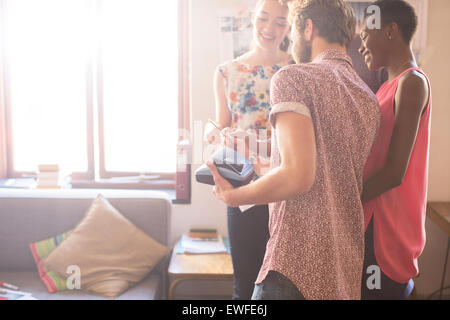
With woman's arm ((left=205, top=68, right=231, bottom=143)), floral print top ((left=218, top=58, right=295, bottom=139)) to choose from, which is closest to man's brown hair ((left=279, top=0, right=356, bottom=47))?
floral print top ((left=218, top=58, right=295, bottom=139))

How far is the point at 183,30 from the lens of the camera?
223cm

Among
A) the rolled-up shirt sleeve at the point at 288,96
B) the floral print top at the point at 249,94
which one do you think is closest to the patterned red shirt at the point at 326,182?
the rolled-up shirt sleeve at the point at 288,96

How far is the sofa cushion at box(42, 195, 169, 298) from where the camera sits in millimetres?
1769

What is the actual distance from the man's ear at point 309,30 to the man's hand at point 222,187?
34 centimetres

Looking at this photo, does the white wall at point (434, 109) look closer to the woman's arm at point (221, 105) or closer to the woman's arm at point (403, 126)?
the woman's arm at point (221, 105)

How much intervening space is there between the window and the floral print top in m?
0.92

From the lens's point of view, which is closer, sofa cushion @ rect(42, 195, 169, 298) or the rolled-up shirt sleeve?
the rolled-up shirt sleeve

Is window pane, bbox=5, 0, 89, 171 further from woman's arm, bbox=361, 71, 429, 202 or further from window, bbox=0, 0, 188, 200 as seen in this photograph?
woman's arm, bbox=361, 71, 429, 202

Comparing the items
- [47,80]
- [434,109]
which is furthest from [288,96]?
[47,80]

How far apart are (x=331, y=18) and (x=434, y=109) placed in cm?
158

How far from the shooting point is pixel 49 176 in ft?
6.99

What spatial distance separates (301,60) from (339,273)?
17.3 inches
